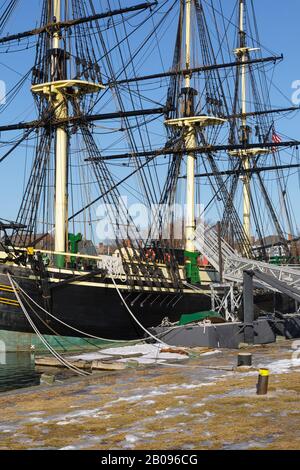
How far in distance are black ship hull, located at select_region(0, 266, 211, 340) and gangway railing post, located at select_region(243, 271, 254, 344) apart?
20.3ft

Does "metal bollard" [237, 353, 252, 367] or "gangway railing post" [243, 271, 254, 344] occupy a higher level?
"gangway railing post" [243, 271, 254, 344]

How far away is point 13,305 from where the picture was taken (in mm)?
25594

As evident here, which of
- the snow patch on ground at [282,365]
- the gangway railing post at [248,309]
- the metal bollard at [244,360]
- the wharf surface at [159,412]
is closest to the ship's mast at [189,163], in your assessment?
the gangway railing post at [248,309]

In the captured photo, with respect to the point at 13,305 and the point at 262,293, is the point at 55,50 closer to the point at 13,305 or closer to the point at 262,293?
the point at 13,305

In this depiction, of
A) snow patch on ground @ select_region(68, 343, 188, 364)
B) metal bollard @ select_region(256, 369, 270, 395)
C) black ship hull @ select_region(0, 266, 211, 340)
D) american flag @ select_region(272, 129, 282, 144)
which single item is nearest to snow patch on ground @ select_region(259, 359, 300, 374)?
metal bollard @ select_region(256, 369, 270, 395)

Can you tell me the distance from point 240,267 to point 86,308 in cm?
721

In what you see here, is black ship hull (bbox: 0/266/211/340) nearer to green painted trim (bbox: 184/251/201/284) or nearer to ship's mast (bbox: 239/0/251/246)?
green painted trim (bbox: 184/251/201/284)

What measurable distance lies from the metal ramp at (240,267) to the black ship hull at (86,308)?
3.30 m

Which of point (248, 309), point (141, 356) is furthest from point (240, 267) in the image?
point (141, 356)

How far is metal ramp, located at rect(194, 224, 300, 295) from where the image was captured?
22.8 meters

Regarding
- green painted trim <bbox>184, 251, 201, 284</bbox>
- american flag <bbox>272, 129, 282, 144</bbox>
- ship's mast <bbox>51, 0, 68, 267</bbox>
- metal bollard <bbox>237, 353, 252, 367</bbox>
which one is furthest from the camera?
american flag <bbox>272, 129, 282, 144</bbox>

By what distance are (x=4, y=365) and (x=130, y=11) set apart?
62.6 ft

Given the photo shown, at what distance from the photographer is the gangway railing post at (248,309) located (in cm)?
2150

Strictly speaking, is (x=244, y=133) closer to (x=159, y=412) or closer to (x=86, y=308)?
(x=86, y=308)
